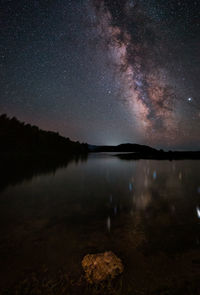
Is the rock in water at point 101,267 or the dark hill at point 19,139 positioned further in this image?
the dark hill at point 19,139

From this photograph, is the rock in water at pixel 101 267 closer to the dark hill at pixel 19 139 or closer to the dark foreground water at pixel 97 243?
the dark foreground water at pixel 97 243

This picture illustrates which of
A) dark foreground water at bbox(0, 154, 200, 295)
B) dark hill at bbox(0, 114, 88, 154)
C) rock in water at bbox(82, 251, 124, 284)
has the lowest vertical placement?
dark foreground water at bbox(0, 154, 200, 295)

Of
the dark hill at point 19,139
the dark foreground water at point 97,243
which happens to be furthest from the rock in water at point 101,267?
the dark hill at point 19,139

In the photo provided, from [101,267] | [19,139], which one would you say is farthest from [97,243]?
[19,139]

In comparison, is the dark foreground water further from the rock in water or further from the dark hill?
the dark hill

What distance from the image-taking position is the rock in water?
13.3ft

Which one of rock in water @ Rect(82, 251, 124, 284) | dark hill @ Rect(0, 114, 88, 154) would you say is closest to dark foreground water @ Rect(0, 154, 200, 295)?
rock in water @ Rect(82, 251, 124, 284)

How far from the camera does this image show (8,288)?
377cm

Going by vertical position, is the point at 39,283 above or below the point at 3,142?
below

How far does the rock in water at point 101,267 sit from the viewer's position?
4066 millimetres

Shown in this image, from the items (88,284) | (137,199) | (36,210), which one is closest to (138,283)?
(88,284)

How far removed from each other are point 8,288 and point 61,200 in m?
8.00

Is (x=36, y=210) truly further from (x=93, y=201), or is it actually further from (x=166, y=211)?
(x=166, y=211)

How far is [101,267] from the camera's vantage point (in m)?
4.27
